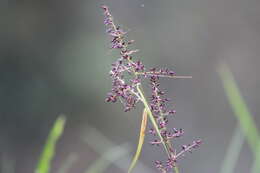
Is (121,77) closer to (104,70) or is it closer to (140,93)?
(140,93)

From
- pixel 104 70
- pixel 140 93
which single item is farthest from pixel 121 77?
pixel 104 70

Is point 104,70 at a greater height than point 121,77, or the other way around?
point 104,70

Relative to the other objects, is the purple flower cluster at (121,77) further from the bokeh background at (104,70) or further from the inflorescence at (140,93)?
the bokeh background at (104,70)

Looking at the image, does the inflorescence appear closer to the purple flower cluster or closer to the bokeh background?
the purple flower cluster

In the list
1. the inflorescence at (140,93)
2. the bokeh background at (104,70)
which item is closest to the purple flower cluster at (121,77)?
the inflorescence at (140,93)

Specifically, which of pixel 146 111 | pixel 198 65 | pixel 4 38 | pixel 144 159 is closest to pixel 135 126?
pixel 144 159

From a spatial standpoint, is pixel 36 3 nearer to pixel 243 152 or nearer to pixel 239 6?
pixel 239 6

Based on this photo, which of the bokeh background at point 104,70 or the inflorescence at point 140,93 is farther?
the bokeh background at point 104,70

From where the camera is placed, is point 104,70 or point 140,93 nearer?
point 140,93

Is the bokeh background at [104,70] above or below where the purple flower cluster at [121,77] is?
above
